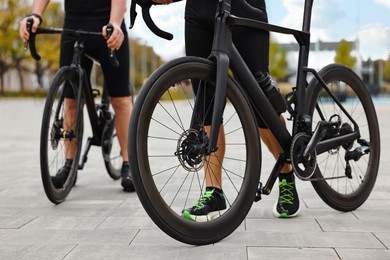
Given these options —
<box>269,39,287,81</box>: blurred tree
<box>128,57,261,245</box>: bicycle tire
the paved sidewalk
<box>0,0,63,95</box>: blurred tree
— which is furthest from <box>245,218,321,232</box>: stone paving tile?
<box>269,39,287,81</box>: blurred tree

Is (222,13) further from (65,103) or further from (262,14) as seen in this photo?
(65,103)

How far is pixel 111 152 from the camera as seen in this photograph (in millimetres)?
A: 4895

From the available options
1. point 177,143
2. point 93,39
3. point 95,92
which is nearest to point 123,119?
point 95,92

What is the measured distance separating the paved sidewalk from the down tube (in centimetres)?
46

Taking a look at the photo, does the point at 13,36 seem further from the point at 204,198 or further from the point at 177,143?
the point at 177,143

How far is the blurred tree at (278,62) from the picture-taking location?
73.9m

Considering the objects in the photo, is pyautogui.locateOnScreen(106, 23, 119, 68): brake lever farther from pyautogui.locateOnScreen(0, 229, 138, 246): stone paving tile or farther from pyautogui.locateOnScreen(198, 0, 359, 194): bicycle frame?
A: pyautogui.locateOnScreen(0, 229, 138, 246): stone paving tile

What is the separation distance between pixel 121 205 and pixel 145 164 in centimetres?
144

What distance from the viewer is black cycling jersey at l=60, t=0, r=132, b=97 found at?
167 inches

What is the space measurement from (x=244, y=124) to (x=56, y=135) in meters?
1.58

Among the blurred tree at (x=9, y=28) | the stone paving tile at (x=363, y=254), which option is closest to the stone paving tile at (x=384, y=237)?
the stone paving tile at (x=363, y=254)

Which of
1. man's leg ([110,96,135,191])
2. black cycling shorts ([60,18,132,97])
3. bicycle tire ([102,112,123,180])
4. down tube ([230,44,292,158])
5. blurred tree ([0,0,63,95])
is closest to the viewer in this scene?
down tube ([230,44,292,158])

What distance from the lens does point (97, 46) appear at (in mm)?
4258

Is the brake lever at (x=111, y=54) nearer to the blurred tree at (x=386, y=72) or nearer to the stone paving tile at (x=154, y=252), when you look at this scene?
the stone paving tile at (x=154, y=252)
